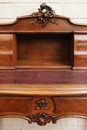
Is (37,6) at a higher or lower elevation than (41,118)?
higher

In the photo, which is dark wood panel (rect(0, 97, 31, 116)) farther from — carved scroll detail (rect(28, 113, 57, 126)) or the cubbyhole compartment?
the cubbyhole compartment

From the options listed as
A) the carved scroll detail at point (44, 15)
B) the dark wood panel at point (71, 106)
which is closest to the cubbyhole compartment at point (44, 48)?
the carved scroll detail at point (44, 15)

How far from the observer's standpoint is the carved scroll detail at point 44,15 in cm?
68

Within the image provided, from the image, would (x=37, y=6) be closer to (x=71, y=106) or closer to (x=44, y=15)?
(x=44, y=15)

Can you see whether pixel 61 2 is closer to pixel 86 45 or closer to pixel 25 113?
pixel 86 45

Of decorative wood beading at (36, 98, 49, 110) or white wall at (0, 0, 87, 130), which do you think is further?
white wall at (0, 0, 87, 130)

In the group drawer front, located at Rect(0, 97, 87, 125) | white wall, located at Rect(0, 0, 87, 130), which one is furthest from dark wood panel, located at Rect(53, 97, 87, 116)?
white wall, located at Rect(0, 0, 87, 130)

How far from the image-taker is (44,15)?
685 millimetres

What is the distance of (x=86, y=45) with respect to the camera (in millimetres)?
697

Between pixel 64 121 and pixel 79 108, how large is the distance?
590 mm

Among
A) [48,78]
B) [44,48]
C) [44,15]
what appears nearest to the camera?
[48,78]

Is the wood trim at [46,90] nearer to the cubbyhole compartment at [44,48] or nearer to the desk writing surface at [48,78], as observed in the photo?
the desk writing surface at [48,78]

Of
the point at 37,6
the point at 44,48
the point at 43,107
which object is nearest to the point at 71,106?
the point at 43,107

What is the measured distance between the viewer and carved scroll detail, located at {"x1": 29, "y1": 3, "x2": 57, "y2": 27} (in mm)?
682
